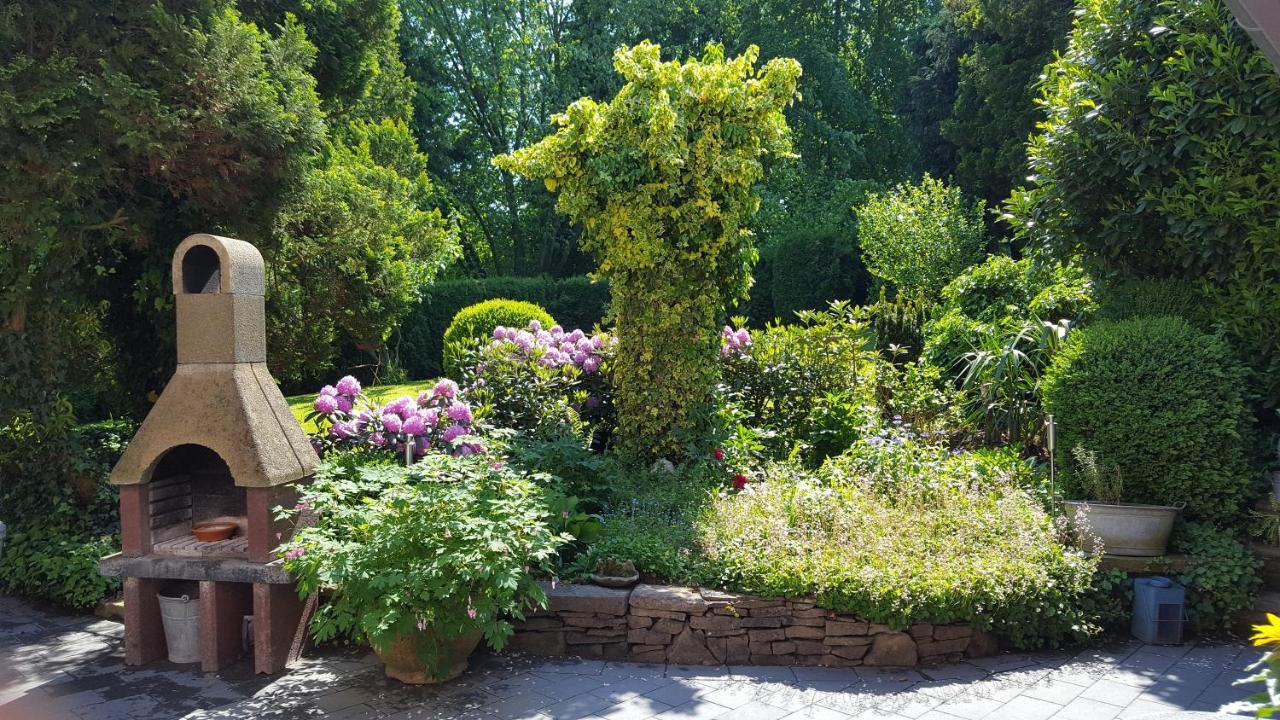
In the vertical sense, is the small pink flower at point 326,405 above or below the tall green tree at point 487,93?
below

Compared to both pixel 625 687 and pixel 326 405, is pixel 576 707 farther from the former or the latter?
pixel 326 405

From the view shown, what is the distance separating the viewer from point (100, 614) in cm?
533

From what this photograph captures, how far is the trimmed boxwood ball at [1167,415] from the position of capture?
4715 mm

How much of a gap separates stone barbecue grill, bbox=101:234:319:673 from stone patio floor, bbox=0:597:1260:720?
227mm

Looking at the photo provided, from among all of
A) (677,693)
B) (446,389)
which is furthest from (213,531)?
(677,693)

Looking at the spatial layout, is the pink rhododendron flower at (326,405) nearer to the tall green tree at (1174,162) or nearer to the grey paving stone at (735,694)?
the grey paving stone at (735,694)

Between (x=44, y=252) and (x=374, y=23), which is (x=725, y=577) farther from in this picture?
(x=374, y=23)

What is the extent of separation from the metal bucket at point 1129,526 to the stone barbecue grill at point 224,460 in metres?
4.25

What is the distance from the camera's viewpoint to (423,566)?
3734mm

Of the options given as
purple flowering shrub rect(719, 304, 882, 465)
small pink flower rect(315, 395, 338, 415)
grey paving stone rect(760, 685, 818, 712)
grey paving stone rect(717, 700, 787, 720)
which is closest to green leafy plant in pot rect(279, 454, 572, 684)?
grey paving stone rect(717, 700, 787, 720)

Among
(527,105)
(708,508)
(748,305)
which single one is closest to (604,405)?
(708,508)

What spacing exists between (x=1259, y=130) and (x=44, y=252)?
720 cm

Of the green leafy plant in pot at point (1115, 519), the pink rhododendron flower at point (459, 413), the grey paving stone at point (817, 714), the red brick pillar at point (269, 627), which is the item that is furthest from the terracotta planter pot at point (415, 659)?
the green leafy plant in pot at point (1115, 519)

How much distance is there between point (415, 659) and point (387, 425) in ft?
6.79
